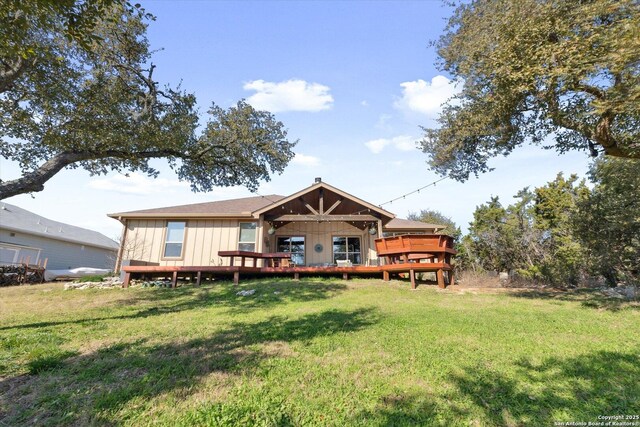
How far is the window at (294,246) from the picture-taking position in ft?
49.6

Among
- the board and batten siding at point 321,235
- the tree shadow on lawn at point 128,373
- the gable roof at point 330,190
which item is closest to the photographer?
the tree shadow on lawn at point 128,373

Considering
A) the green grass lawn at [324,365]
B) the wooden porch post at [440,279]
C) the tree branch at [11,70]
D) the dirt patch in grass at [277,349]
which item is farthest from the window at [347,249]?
the tree branch at [11,70]

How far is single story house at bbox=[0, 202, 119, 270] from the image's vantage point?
17109 millimetres

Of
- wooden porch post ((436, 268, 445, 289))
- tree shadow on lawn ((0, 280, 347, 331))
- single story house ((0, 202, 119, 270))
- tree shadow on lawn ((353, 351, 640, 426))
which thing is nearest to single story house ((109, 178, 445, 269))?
tree shadow on lawn ((0, 280, 347, 331))

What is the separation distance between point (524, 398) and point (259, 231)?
11.1 metres

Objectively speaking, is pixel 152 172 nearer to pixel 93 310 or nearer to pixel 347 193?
pixel 93 310

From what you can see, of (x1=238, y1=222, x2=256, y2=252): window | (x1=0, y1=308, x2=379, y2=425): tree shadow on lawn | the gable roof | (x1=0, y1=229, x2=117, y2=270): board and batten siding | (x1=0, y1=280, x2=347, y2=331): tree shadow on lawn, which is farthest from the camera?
(x1=0, y1=229, x2=117, y2=270): board and batten siding

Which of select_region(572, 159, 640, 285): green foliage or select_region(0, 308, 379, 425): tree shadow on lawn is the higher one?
select_region(572, 159, 640, 285): green foliage

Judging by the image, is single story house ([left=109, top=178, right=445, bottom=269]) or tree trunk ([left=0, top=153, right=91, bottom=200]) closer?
tree trunk ([left=0, top=153, right=91, bottom=200])

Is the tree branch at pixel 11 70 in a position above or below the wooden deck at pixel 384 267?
above

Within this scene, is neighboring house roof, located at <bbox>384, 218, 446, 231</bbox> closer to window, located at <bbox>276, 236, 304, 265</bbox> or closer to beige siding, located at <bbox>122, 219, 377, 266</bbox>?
beige siding, located at <bbox>122, 219, 377, 266</bbox>

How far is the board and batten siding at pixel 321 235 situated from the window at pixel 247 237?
1099mm

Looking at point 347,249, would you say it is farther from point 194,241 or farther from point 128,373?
point 128,373

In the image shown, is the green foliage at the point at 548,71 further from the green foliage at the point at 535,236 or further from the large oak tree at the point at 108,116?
the large oak tree at the point at 108,116
